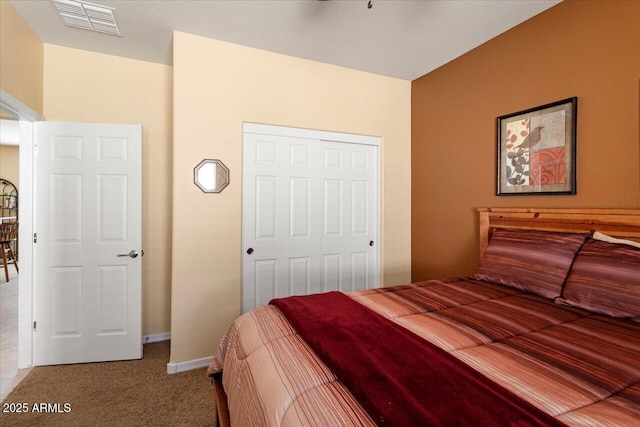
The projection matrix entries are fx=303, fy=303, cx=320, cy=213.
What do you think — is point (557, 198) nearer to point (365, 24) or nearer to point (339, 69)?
point (365, 24)

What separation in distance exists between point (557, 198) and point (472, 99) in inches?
45.4

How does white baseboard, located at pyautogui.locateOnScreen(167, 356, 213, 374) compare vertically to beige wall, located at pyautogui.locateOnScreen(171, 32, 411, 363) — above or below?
→ below

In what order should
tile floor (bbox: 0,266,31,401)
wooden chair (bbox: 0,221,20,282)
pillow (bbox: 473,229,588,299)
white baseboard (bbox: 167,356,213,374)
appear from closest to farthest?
1. pillow (bbox: 473,229,588,299)
2. tile floor (bbox: 0,266,31,401)
3. white baseboard (bbox: 167,356,213,374)
4. wooden chair (bbox: 0,221,20,282)

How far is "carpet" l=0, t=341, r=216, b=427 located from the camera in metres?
1.87

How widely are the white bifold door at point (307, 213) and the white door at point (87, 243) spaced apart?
100 centimetres

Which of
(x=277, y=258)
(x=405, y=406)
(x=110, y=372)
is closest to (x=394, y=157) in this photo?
(x=277, y=258)

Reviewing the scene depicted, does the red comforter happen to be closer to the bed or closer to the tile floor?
the bed

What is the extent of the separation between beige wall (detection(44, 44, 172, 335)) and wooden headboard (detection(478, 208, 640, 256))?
299 cm

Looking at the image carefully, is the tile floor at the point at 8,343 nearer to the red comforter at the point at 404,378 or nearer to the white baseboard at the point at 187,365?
the white baseboard at the point at 187,365

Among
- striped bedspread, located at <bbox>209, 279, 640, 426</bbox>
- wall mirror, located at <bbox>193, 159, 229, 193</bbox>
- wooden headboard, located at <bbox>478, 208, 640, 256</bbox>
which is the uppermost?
wall mirror, located at <bbox>193, 159, 229, 193</bbox>

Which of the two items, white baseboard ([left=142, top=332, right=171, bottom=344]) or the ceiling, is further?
white baseboard ([left=142, top=332, right=171, bottom=344])

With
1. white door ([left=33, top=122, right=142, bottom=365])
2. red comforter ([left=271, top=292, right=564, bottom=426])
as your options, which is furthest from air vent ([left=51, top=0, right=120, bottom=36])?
red comforter ([left=271, top=292, right=564, bottom=426])

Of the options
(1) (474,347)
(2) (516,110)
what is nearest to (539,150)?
(2) (516,110)

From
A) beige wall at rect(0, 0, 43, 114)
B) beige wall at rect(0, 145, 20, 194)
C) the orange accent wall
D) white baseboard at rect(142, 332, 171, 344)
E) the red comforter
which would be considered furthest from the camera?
beige wall at rect(0, 145, 20, 194)
